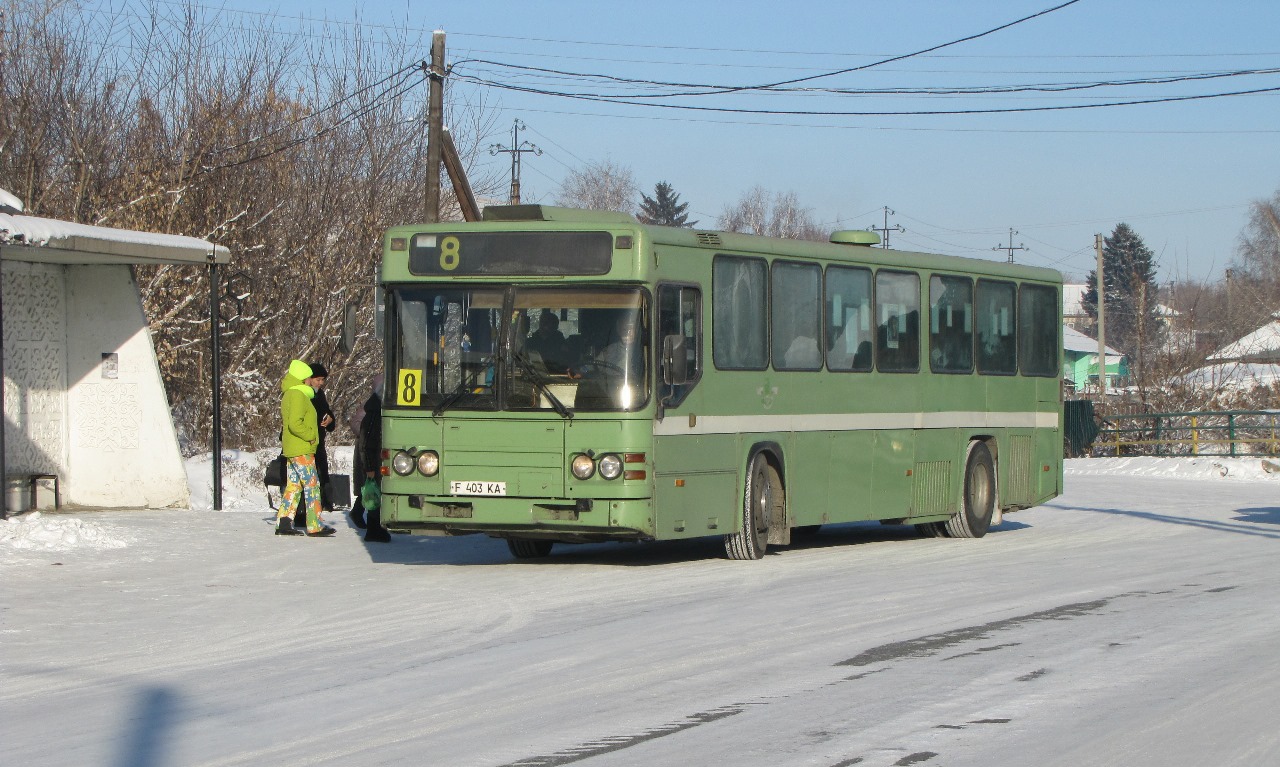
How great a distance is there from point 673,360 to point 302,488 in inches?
212

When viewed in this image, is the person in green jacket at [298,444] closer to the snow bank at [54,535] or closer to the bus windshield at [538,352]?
the snow bank at [54,535]

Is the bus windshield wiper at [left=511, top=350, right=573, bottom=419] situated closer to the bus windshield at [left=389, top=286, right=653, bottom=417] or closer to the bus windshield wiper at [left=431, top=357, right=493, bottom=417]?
the bus windshield at [left=389, top=286, right=653, bottom=417]

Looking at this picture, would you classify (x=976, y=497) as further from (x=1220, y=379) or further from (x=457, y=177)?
(x=1220, y=379)

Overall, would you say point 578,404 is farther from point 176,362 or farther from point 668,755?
point 176,362

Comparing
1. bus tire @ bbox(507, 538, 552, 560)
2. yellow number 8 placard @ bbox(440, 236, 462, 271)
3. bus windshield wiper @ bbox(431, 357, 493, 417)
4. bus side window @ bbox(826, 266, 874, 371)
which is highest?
yellow number 8 placard @ bbox(440, 236, 462, 271)

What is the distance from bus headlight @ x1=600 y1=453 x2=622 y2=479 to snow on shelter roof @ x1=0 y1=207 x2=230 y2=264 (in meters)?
6.45

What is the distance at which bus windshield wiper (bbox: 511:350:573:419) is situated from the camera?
14.4 metres

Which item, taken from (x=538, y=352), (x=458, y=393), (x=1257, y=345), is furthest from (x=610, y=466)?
(x=1257, y=345)

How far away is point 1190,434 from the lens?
4416cm

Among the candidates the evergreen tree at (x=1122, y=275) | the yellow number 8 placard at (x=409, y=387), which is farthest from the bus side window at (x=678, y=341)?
the evergreen tree at (x=1122, y=275)

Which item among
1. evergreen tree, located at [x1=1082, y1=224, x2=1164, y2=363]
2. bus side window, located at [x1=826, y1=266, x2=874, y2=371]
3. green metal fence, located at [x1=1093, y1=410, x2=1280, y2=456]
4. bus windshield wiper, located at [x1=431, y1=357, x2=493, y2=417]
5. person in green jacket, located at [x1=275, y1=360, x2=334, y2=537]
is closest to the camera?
bus windshield wiper, located at [x1=431, y1=357, x2=493, y2=417]

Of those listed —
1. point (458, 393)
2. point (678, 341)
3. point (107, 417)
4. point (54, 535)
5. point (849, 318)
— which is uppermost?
point (849, 318)

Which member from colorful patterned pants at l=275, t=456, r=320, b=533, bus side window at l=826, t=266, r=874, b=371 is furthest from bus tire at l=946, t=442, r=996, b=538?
colorful patterned pants at l=275, t=456, r=320, b=533

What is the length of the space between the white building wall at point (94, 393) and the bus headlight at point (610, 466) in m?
8.51
